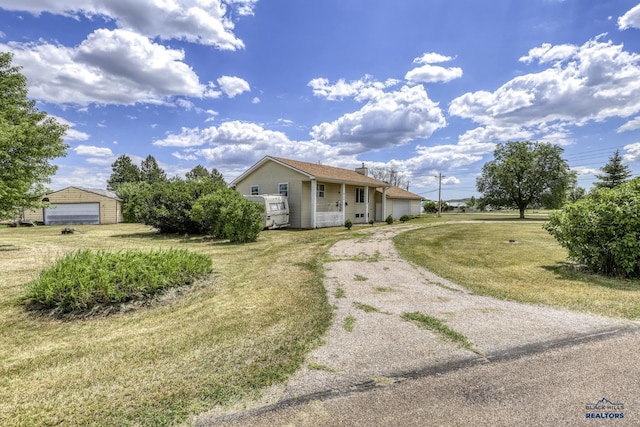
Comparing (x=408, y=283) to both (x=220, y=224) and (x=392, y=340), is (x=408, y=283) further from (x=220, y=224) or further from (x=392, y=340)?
(x=220, y=224)

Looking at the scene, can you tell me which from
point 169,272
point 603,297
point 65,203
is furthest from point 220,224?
point 65,203

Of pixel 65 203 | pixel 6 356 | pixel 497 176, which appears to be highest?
pixel 497 176

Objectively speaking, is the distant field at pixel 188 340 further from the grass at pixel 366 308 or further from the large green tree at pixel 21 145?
the large green tree at pixel 21 145

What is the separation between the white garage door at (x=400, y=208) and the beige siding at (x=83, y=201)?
29079 mm

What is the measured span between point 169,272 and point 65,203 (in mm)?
32829

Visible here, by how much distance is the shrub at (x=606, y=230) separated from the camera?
6559 mm

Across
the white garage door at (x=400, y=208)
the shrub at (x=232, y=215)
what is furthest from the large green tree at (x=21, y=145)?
the white garage door at (x=400, y=208)

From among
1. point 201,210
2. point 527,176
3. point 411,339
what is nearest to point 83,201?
point 201,210

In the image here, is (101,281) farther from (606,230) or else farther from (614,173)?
(614,173)

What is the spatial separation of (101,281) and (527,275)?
28.0 ft

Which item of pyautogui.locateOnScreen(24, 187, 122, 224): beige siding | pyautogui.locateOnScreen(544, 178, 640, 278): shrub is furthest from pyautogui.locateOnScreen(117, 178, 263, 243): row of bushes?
pyautogui.locateOnScreen(24, 187, 122, 224): beige siding

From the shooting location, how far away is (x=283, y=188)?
20.7m

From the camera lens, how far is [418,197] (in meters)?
36.4

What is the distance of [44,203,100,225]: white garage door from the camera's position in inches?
1171
